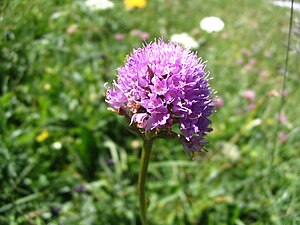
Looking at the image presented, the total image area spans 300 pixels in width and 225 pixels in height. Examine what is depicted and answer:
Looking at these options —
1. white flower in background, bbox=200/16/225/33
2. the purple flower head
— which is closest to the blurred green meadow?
white flower in background, bbox=200/16/225/33

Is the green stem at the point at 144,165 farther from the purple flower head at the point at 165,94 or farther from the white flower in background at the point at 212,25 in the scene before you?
the white flower in background at the point at 212,25

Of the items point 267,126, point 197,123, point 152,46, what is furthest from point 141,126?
point 267,126

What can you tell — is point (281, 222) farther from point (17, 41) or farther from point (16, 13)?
point (17, 41)

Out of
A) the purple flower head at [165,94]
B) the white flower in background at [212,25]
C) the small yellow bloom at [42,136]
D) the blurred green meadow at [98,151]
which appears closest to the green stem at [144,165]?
the purple flower head at [165,94]

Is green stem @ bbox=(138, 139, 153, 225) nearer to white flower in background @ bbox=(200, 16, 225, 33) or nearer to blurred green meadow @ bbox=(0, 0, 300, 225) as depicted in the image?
blurred green meadow @ bbox=(0, 0, 300, 225)

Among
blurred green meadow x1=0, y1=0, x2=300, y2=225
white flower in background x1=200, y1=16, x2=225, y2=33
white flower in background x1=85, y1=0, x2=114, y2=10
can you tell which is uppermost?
white flower in background x1=85, y1=0, x2=114, y2=10

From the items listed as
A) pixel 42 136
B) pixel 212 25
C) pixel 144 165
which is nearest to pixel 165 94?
pixel 144 165
